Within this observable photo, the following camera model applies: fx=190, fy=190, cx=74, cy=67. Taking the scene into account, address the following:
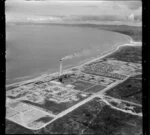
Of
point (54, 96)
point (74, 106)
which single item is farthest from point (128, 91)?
point (54, 96)

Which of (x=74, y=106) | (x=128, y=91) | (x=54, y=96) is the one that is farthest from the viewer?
(x=128, y=91)

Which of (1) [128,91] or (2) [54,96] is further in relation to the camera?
(1) [128,91]

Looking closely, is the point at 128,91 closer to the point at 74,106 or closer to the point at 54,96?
the point at 74,106

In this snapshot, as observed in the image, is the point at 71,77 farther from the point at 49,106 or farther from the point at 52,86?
the point at 49,106

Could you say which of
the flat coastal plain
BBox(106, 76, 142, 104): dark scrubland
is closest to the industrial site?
the flat coastal plain

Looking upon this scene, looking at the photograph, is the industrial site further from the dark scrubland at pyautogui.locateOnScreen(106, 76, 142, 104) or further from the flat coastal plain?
the dark scrubland at pyautogui.locateOnScreen(106, 76, 142, 104)

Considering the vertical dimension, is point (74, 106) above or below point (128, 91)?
below

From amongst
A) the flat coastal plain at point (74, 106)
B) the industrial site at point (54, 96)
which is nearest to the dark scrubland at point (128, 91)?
Answer: the flat coastal plain at point (74, 106)
